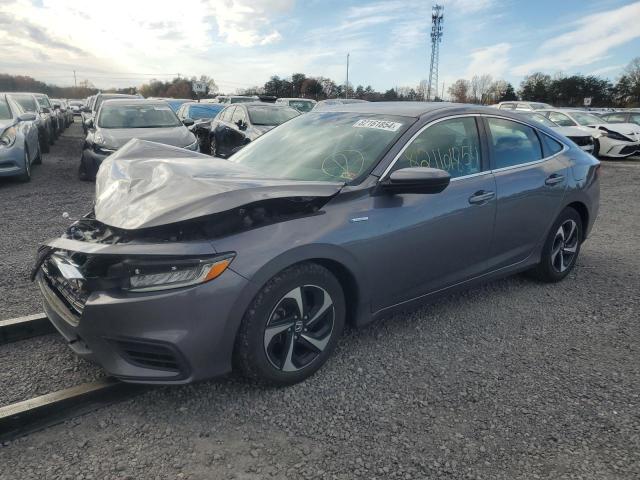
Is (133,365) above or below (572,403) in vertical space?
above

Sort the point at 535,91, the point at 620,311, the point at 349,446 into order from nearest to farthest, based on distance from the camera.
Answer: the point at 349,446
the point at 620,311
the point at 535,91

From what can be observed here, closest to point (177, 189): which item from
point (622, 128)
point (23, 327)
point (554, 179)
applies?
point (23, 327)

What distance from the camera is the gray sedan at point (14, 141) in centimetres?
827

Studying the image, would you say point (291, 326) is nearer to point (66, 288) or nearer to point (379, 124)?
point (66, 288)

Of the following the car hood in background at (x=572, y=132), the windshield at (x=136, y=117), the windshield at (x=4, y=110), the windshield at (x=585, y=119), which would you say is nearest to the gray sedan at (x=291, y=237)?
the windshield at (x=136, y=117)

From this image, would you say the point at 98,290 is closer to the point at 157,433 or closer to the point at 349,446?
the point at 157,433

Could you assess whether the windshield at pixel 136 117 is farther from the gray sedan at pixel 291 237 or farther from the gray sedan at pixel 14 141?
the gray sedan at pixel 291 237

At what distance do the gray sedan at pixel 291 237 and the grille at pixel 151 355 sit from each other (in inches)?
0.4

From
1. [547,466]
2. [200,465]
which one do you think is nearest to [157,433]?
[200,465]

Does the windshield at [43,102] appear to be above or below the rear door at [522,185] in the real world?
above

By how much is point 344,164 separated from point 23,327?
7.58 ft

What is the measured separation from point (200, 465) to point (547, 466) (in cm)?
157

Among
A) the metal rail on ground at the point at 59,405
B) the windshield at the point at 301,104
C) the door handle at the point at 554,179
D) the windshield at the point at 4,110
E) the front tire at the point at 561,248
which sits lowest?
the metal rail on ground at the point at 59,405

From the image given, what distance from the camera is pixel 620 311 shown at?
12.7 feet
